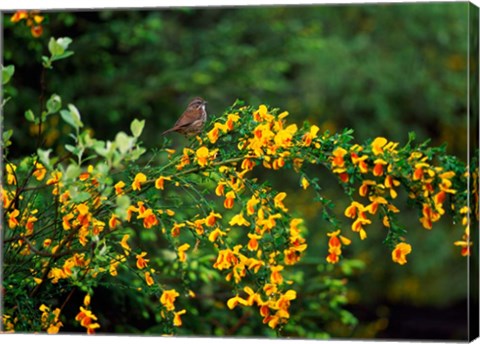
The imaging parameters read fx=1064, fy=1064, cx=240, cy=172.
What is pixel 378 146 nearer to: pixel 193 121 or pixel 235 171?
pixel 235 171

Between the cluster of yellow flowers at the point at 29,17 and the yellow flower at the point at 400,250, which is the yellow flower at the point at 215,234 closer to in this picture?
the yellow flower at the point at 400,250

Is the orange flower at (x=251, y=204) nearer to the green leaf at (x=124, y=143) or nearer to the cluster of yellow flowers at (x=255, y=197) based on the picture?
the cluster of yellow flowers at (x=255, y=197)

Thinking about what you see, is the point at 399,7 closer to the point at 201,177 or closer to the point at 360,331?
the point at 360,331

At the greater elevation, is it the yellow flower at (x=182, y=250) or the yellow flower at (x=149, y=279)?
the yellow flower at (x=182, y=250)

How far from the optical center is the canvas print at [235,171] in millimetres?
3650

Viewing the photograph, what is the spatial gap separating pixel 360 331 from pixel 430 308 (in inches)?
55.9

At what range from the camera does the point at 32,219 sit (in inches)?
155

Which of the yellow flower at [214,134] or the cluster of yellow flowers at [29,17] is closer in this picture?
the yellow flower at [214,134]

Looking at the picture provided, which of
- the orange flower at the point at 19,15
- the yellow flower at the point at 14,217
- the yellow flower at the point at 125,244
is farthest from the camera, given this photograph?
the orange flower at the point at 19,15

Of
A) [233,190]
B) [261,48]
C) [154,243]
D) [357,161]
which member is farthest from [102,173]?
[261,48]

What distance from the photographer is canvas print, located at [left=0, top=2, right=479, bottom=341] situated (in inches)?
144

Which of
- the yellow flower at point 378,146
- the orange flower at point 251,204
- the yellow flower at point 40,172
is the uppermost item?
the yellow flower at point 378,146

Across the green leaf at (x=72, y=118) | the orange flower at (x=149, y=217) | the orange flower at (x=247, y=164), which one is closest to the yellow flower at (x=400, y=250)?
the orange flower at (x=247, y=164)

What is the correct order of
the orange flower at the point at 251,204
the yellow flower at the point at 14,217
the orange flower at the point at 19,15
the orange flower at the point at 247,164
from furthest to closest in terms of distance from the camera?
1. the orange flower at the point at 19,15
2. the yellow flower at the point at 14,217
3. the orange flower at the point at 247,164
4. the orange flower at the point at 251,204
